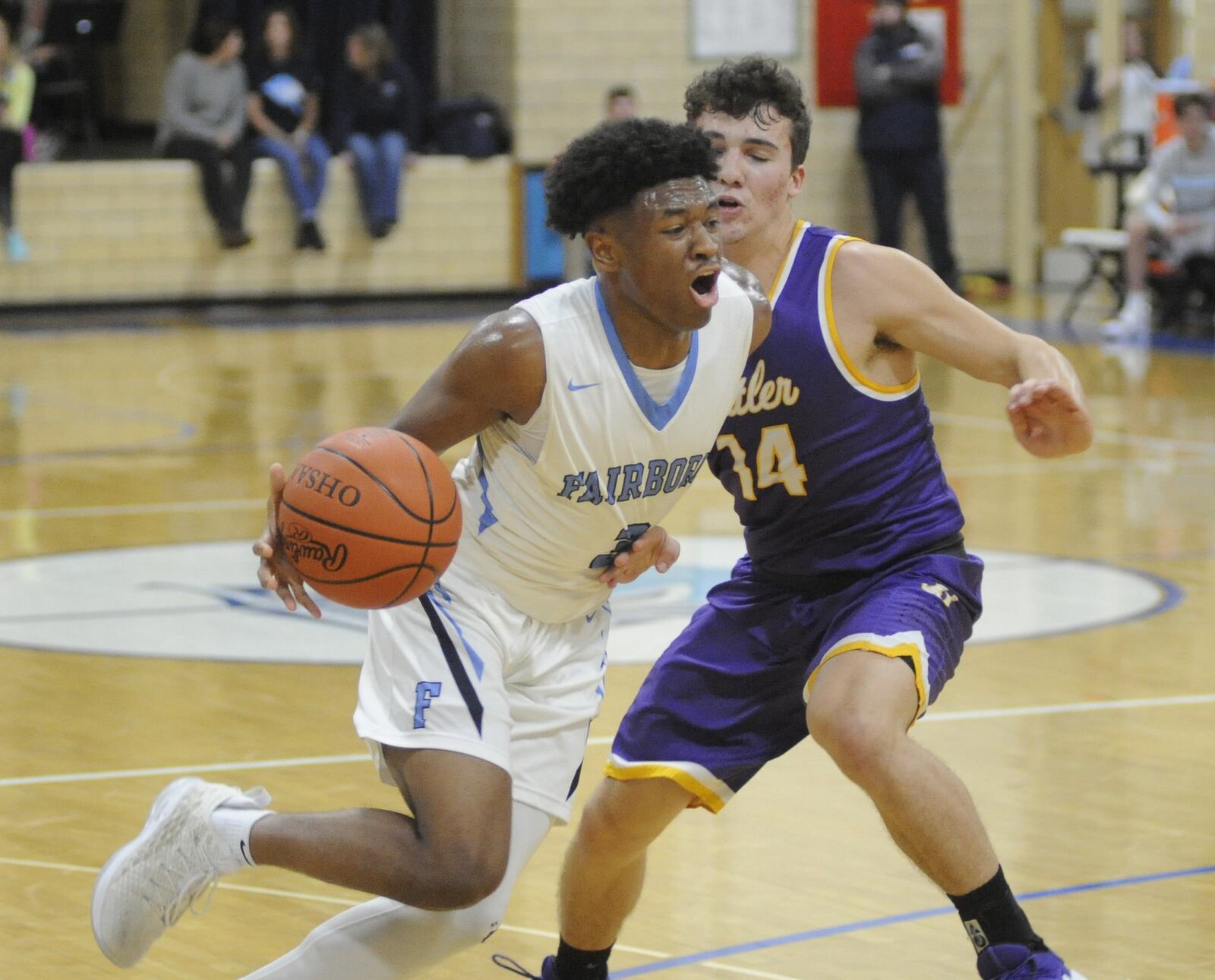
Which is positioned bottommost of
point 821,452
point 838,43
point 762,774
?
point 762,774

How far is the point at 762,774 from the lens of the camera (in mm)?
5246

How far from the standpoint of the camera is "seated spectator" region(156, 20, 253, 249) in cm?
1681

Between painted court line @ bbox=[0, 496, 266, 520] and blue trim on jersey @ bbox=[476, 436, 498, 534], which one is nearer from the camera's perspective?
blue trim on jersey @ bbox=[476, 436, 498, 534]

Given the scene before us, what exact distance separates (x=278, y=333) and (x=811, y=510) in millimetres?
12731

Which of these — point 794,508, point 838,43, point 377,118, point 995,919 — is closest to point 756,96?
point 794,508

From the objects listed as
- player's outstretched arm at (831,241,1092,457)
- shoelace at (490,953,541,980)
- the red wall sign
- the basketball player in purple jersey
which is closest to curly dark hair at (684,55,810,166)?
the basketball player in purple jersey

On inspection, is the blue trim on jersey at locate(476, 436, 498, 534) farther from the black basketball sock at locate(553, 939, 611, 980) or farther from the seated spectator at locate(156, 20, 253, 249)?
the seated spectator at locate(156, 20, 253, 249)

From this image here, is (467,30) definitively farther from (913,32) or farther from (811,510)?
(811,510)

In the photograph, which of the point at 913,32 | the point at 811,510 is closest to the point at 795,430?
the point at 811,510

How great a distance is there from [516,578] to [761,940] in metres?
0.98

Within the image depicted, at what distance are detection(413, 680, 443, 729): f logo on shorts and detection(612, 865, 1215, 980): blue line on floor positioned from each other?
0.81m

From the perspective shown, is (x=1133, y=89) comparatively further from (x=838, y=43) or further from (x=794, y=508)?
(x=794, y=508)

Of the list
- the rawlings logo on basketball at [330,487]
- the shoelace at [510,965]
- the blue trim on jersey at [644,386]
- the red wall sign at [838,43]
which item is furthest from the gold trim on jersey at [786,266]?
the red wall sign at [838,43]

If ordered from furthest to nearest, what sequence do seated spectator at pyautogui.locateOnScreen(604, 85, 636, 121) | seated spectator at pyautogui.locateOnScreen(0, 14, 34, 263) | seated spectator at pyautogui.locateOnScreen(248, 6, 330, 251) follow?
seated spectator at pyautogui.locateOnScreen(248, 6, 330, 251) < seated spectator at pyautogui.locateOnScreen(604, 85, 636, 121) < seated spectator at pyautogui.locateOnScreen(0, 14, 34, 263)
